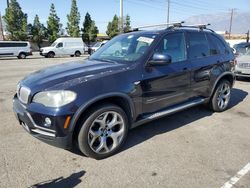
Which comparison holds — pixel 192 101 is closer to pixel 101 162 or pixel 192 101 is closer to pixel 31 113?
pixel 101 162

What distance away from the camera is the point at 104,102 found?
11.0 ft

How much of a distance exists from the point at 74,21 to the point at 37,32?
7.51 meters

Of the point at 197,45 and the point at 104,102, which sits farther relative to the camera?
the point at 197,45

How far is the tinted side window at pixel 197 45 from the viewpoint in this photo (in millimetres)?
4535

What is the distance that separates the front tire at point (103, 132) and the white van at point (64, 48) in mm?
24624

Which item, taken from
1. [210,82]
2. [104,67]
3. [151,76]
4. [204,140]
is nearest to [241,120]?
[210,82]

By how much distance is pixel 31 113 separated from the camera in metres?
3.09

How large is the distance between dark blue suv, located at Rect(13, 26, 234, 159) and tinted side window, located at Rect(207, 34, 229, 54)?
19 cm

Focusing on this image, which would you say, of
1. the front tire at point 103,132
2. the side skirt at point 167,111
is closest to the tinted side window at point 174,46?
the side skirt at point 167,111

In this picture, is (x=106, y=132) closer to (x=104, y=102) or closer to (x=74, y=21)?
(x=104, y=102)

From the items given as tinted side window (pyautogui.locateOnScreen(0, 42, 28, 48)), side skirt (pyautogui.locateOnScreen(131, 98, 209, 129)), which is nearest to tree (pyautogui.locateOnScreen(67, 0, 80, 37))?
→ tinted side window (pyautogui.locateOnScreen(0, 42, 28, 48))

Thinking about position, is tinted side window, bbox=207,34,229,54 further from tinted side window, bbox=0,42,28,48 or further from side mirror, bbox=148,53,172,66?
tinted side window, bbox=0,42,28,48

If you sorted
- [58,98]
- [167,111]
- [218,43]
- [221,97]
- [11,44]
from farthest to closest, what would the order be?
[11,44] → [221,97] → [218,43] → [167,111] → [58,98]

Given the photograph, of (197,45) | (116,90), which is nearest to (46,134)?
(116,90)
